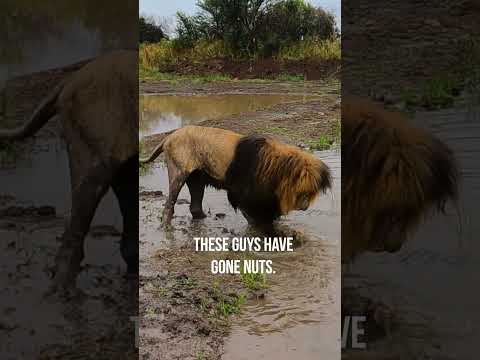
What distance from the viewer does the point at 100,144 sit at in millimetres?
3320

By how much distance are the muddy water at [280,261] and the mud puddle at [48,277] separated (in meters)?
0.30

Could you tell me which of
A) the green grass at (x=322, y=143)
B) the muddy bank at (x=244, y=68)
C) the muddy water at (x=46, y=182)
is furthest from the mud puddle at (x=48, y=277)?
the green grass at (x=322, y=143)

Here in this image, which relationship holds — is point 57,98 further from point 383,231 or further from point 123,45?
point 383,231

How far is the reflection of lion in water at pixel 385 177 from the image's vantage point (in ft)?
10.6

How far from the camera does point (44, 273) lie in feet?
11.2

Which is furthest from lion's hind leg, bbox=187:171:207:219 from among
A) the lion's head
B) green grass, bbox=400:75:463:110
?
green grass, bbox=400:75:463:110

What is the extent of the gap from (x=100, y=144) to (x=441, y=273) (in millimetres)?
2346

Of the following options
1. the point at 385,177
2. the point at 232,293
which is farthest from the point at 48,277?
the point at 385,177

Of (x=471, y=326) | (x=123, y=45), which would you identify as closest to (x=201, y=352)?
(x=471, y=326)

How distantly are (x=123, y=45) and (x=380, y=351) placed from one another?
102 inches

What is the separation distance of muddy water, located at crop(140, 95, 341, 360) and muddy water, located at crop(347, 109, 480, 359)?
0.89 ft

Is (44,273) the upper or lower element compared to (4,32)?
lower

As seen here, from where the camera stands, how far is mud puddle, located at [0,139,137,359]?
3.32 metres

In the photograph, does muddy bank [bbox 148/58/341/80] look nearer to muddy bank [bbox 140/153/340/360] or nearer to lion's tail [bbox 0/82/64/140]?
muddy bank [bbox 140/153/340/360]
